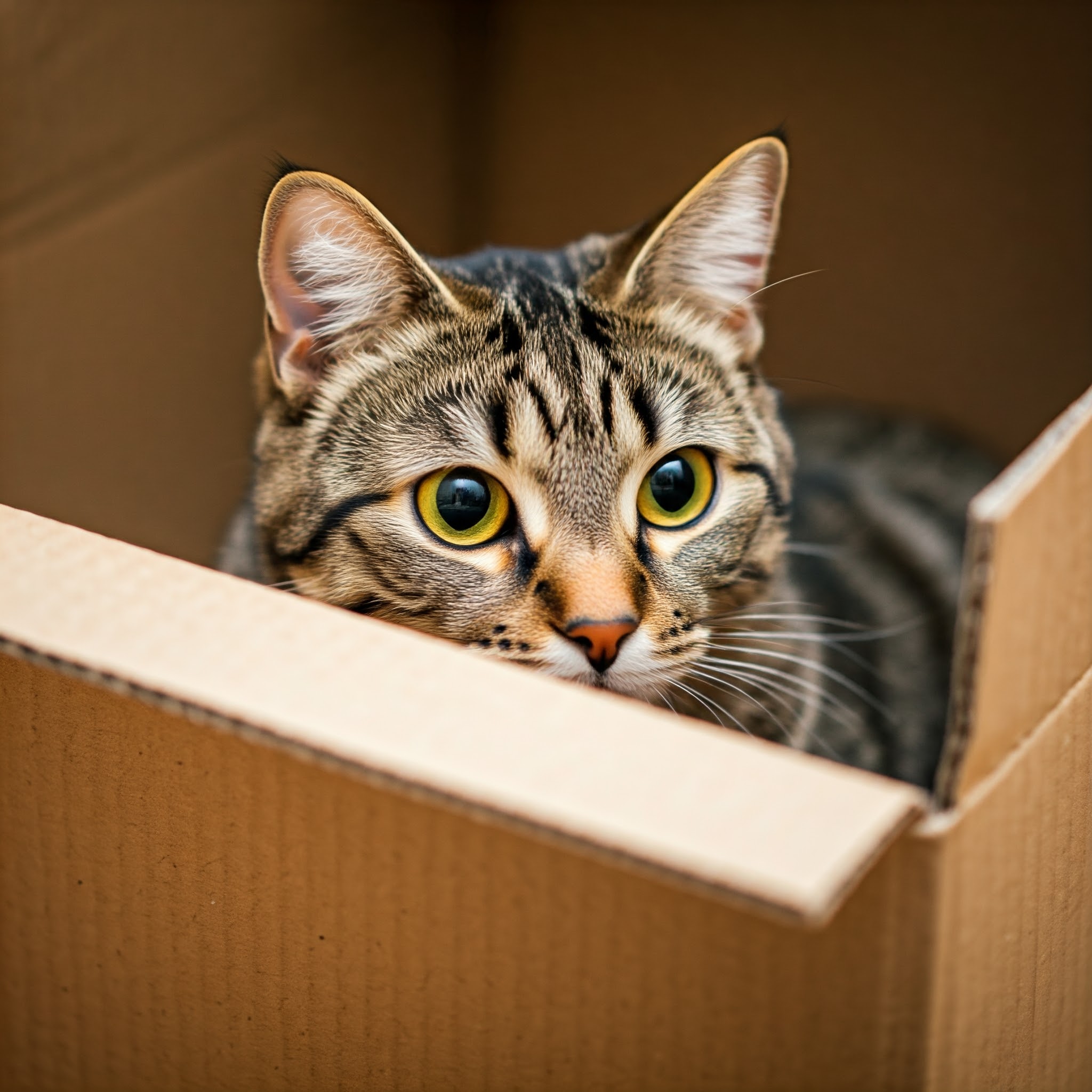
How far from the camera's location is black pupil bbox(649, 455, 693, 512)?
1.16 m

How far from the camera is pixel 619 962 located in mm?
715

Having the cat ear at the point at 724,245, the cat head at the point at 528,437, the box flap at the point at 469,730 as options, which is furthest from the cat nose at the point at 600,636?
the cat ear at the point at 724,245

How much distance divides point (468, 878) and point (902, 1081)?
28 cm

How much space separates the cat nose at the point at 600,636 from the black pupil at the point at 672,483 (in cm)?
18

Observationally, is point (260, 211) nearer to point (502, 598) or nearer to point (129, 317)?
point (502, 598)

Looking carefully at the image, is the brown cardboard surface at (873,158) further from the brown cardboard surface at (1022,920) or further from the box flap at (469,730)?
the box flap at (469,730)

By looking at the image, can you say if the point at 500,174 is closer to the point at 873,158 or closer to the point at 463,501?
the point at 873,158

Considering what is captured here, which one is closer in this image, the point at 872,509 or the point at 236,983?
the point at 236,983

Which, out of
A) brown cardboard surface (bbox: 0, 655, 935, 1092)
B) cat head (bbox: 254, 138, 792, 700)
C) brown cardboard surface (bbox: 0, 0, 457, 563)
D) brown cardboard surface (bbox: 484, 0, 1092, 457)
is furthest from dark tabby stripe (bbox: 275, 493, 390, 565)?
brown cardboard surface (bbox: 484, 0, 1092, 457)

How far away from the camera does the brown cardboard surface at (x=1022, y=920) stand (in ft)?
2.16

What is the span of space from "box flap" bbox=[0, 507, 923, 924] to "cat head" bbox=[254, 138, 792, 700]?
1.01ft

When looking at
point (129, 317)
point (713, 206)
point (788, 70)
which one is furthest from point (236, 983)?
point (788, 70)

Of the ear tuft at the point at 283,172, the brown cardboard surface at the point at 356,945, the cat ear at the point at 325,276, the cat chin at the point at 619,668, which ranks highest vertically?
the ear tuft at the point at 283,172

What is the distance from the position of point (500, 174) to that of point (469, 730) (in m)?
1.59
